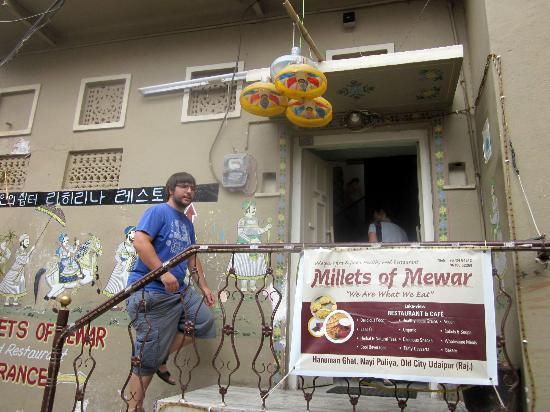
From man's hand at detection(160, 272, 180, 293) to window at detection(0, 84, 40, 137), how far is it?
410cm

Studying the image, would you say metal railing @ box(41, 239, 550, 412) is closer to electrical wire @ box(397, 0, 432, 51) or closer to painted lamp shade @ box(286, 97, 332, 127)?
painted lamp shade @ box(286, 97, 332, 127)

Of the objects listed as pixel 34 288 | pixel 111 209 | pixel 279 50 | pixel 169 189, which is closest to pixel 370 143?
pixel 279 50

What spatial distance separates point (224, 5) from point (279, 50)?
1.01 meters

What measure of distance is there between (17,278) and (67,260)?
0.78 metres

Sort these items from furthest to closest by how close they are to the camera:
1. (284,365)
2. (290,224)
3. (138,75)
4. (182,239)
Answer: (138,75) < (290,224) < (284,365) < (182,239)

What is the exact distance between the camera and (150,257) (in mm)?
3727

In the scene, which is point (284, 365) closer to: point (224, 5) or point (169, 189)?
point (169, 189)

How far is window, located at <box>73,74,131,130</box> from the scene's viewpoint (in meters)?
6.07

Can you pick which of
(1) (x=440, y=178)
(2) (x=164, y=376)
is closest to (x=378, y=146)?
(1) (x=440, y=178)

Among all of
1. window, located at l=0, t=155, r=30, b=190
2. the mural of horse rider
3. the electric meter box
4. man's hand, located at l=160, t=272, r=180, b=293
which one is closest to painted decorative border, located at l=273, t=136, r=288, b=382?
the electric meter box

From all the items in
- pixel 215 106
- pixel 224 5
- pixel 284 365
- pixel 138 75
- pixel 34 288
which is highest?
pixel 224 5

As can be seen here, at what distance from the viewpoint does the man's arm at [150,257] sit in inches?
143

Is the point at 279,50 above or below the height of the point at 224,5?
below

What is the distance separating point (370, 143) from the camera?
5047 mm
